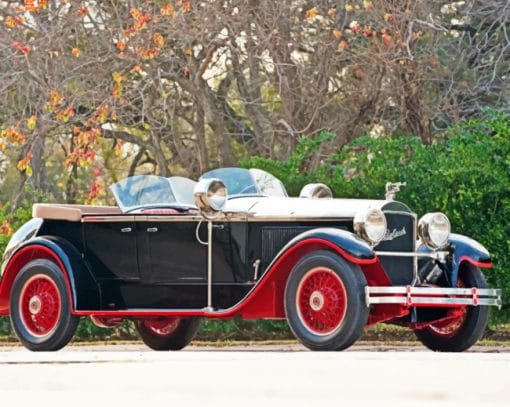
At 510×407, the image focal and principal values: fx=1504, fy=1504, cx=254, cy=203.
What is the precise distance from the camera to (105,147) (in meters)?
25.1

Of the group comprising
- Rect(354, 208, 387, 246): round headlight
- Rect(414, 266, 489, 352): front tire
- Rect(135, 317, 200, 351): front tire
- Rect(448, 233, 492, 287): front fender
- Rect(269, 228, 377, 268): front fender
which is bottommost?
Rect(135, 317, 200, 351): front tire

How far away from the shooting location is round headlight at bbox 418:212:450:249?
40.8 feet

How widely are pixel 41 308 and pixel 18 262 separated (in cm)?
52

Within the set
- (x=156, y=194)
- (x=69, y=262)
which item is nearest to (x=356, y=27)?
(x=156, y=194)

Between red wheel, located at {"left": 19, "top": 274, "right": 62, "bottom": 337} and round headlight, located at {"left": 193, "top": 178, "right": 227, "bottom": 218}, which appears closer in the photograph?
round headlight, located at {"left": 193, "top": 178, "right": 227, "bottom": 218}

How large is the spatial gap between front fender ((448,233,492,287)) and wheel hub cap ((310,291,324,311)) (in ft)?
4.65

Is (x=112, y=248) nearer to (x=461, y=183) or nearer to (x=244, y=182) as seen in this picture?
(x=244, y=182)

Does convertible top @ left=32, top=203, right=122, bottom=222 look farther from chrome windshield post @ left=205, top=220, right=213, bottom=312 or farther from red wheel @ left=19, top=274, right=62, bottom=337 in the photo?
chrome windshield post @ left=205, top=220, right=213, bottom=312

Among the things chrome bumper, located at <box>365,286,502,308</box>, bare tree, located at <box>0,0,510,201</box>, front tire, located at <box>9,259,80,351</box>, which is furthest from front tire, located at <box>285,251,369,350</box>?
bare tree, located at <box>0,0,510,201</box>

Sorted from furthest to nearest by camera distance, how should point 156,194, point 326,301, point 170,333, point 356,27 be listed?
point 356,27 < point 170,333 < point 156,194 < point 326,301

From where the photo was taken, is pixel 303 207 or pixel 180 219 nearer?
pixel 303 207

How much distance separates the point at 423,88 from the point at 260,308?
9018mm

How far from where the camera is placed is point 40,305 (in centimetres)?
1283
